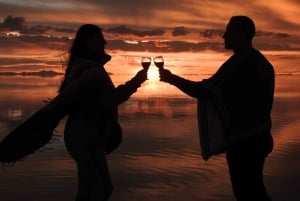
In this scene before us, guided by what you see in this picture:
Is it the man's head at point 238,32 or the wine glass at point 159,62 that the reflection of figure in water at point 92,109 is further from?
the man's head at point 238,32

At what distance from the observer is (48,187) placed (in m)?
8.53

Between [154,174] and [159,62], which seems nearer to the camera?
[159,62]

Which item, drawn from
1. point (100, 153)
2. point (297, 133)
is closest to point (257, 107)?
point (100, 153)

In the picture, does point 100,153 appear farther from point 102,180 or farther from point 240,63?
point 240,63

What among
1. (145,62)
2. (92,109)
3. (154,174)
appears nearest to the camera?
(92,109)

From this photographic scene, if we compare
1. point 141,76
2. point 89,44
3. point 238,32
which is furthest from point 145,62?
point 238,32

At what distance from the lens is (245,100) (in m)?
4.56

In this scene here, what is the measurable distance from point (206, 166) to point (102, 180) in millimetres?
6037

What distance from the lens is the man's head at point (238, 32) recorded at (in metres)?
4.61

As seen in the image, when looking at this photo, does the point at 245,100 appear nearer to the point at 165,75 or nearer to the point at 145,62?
the point at 165,75

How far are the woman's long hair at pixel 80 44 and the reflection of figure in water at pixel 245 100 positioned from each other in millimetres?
808

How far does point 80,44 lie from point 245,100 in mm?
1372

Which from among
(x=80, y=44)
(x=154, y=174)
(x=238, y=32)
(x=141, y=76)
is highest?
(x=238, y=32)

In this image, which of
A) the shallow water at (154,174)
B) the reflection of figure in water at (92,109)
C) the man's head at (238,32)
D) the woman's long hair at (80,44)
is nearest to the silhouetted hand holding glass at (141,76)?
the reflection of figure in water at (92,109)
